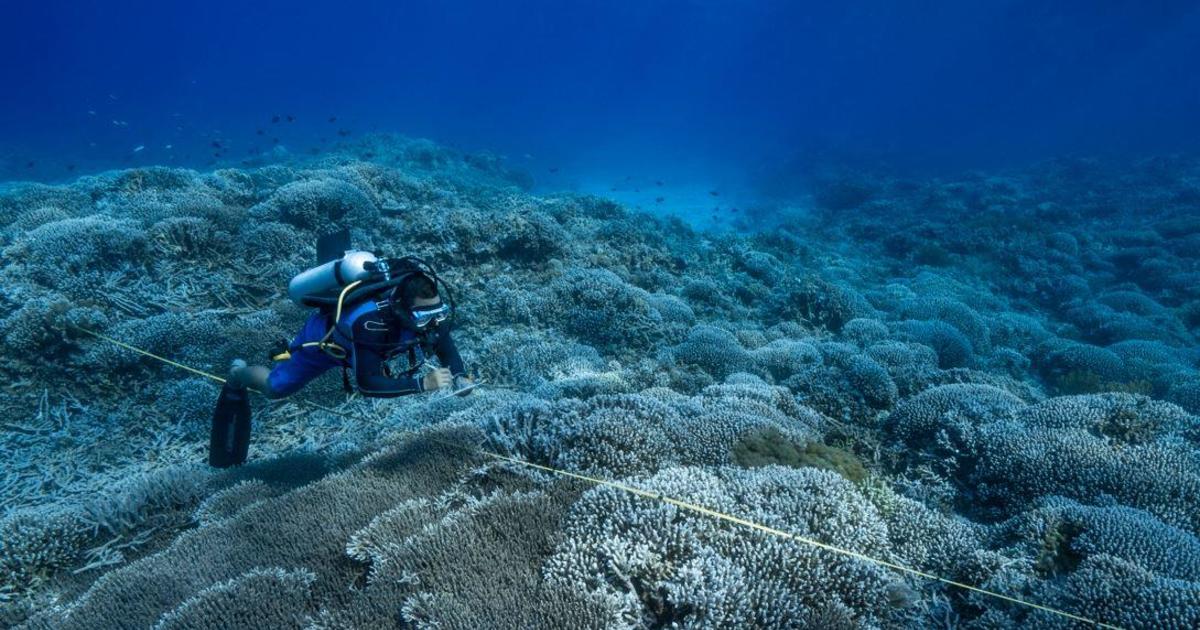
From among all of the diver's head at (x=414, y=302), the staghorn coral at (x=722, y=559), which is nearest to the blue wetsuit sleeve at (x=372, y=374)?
the diver's head at (x=414, y=302)

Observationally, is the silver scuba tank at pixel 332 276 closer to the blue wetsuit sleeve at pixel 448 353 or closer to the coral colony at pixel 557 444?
the blue wetsuit sleeve at pixel 448 353

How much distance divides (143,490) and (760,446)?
5401mm

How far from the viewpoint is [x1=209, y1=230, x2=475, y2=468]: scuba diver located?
3.83 meters

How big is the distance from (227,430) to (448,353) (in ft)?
9.37

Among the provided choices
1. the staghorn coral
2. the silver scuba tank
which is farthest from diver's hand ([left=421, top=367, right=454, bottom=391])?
the staghorn coral

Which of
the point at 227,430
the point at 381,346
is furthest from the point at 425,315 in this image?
the point at 227,430

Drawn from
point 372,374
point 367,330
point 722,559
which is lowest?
point 722,559

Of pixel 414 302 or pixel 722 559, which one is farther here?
pixel 414 302

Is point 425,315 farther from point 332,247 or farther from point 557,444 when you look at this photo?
point 332,247

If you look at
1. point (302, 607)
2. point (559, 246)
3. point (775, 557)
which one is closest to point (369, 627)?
point (302, 607)

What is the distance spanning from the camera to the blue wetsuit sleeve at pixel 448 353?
4.19 m

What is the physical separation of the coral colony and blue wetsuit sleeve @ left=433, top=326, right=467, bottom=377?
2.12ft

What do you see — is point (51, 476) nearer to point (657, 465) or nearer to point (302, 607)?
point (302, 607)

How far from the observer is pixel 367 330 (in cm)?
390
